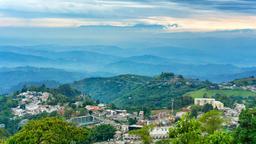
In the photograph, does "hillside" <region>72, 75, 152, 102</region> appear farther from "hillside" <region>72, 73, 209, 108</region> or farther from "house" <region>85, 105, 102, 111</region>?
"house" <region>85, 105, 102, 111</region>

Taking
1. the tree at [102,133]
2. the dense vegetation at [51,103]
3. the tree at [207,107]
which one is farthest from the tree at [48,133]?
the tree at [207,107]

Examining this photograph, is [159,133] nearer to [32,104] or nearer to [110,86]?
[32,104]

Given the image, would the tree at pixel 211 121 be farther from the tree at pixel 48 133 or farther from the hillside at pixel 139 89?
the hillside at pixel 139 89

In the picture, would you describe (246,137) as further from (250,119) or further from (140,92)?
(140,92)

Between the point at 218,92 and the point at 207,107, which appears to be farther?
the point at 218,92

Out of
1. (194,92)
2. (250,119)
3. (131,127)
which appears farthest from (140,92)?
(250,119)

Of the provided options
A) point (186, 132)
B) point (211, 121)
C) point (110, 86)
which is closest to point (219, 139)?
point (186, 132)
